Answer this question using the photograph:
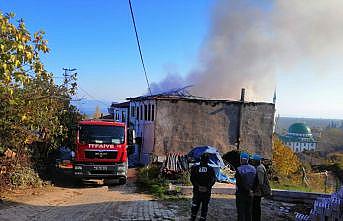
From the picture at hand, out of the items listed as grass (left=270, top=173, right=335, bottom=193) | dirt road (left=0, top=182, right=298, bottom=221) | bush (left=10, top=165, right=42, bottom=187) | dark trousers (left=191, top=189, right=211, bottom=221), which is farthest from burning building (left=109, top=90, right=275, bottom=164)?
dark trousers (left=191, top=189, right=211, bottom=221)

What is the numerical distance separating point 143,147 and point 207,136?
4.77 meters

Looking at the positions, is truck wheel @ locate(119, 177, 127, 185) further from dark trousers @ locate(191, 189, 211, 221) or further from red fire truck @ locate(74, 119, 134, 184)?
dark trousers @ locate(191, 189, 211, 221)

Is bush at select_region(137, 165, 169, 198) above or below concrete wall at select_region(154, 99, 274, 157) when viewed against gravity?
below

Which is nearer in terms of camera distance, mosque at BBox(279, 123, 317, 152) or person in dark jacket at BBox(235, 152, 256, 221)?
person in dark jacket at BBox(235, 152, 256, 221)

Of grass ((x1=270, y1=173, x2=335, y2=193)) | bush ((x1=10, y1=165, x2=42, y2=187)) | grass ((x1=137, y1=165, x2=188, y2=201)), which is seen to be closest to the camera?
grass ((x1=137, y1=165, x2=188, y2=201))

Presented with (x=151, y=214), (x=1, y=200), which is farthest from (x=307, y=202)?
(x=1, y=200)

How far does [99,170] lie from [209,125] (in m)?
11.5

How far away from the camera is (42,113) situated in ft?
57.1

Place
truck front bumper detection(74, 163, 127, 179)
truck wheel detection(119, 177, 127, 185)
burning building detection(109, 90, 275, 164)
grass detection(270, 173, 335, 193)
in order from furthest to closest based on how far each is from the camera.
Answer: burning building detection(109, 90, 275, 164) < grass detection(270, 173, 335, 193) < truck wheel detection(119, 177, 127, 185) < truck front bumper detection(74, 163, 127, 179)

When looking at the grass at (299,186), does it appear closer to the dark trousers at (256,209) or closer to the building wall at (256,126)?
the building wall at (256,126)

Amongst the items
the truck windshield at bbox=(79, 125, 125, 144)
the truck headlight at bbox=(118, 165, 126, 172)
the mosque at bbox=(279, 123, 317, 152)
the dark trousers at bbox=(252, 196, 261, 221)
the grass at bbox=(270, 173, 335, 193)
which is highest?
the mosque at bbox=(279, 123, 317, 152)

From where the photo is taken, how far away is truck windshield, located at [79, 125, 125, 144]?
19.0 m

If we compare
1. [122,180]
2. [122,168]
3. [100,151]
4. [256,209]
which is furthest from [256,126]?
[256,209]

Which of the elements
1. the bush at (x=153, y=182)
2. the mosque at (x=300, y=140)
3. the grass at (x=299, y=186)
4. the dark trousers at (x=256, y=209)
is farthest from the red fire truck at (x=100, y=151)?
the mosque at (x=300, y=140)
